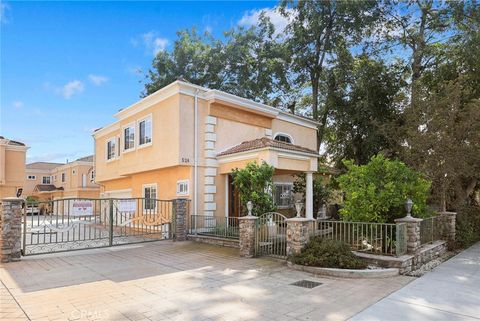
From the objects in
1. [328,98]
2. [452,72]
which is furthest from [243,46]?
[452,72]

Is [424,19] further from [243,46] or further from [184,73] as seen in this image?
[184,73]

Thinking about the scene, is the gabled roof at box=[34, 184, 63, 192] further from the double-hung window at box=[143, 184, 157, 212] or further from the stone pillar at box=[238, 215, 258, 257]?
the stone pillar at box=[238, 215, 258, 257]

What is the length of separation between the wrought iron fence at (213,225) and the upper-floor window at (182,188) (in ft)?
3.90

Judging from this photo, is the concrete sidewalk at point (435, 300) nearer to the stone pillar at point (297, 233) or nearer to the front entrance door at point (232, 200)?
the stone pillar at point (297, 233)

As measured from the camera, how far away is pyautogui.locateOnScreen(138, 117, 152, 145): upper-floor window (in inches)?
656

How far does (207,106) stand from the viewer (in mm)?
15273

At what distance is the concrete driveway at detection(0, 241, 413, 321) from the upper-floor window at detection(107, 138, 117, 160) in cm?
1269

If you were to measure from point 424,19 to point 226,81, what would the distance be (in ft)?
48.5

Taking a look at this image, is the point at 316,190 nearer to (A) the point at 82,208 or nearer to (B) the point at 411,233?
(B) the point at 411,233

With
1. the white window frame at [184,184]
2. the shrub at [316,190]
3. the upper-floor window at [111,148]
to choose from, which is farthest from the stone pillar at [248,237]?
the upper-floor window at [111,148]

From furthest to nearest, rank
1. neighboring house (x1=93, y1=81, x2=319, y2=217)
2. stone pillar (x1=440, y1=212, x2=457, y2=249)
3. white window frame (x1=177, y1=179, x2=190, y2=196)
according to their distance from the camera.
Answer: white window frame (x1=177, y1=179, x2=190, y2=196)
neighboring house (x1=93, y1=81, x2=319, y2=217)
stone pillar (x1=440, y1=212, x2=457, y2=249)

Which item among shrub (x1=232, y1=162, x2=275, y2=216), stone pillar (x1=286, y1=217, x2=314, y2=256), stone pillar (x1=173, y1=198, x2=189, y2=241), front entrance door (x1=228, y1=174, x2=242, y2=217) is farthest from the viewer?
front entrance door (x1=228, y1=174, x2=242, y2=217)

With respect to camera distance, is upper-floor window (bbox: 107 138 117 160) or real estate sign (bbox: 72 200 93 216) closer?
real estate sign (bbox: 72 200 93 216)

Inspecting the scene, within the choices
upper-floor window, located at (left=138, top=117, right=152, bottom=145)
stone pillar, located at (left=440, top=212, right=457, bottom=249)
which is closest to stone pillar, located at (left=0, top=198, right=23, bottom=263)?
upper-floor window, located at (left=138, top=117, right=152, bottom=145)
